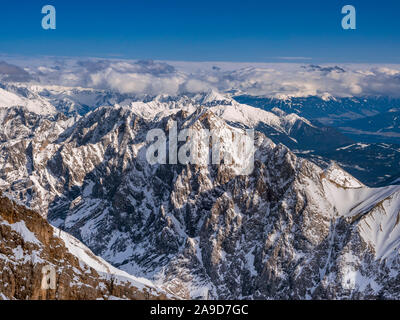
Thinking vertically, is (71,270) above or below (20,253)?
below
